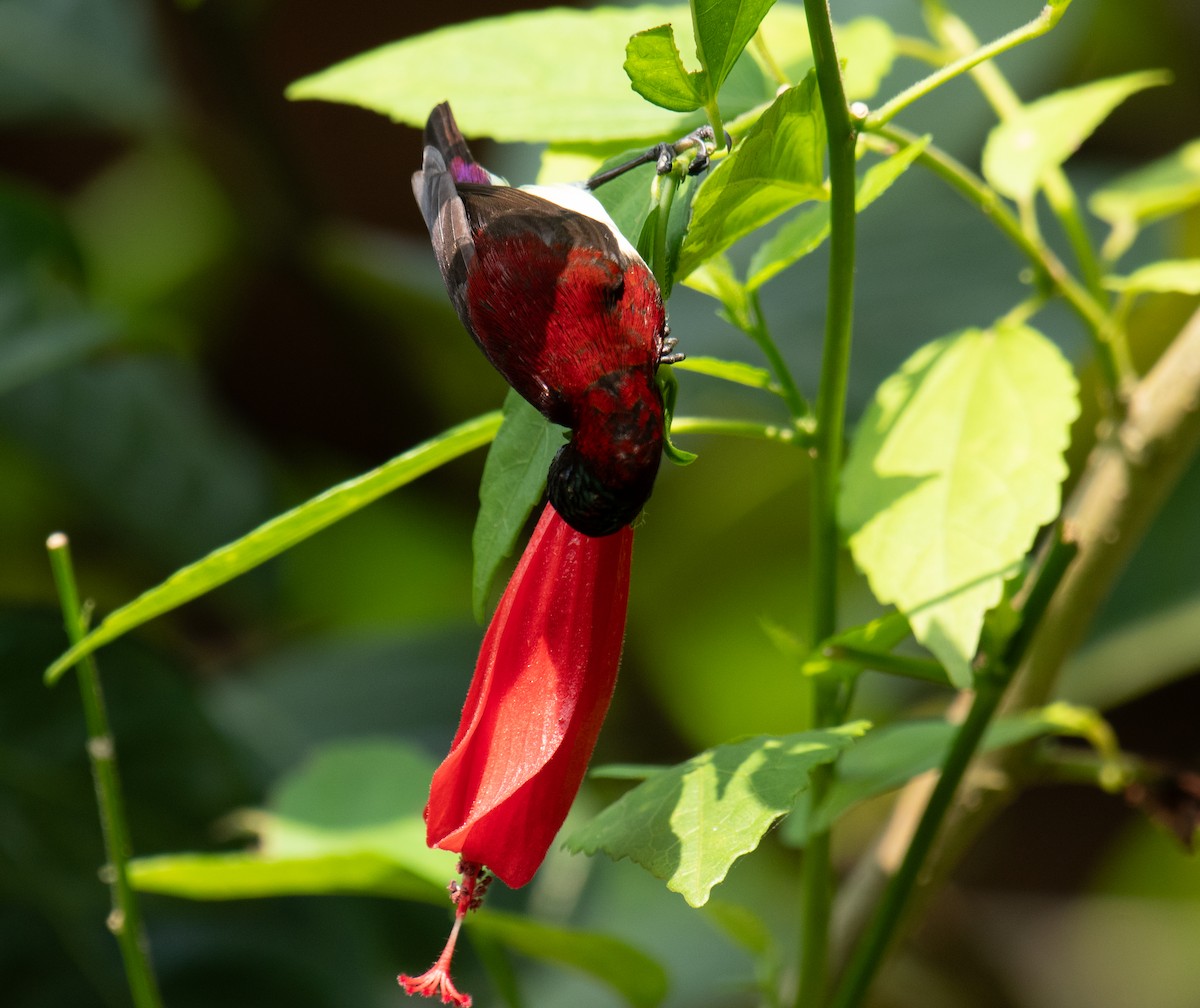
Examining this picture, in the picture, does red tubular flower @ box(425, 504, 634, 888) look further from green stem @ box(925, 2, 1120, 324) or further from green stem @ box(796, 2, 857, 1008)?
green stem @ box(925, 2, 1120, 324)

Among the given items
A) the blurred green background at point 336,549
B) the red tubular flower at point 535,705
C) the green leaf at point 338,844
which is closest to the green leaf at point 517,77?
the red tubular flower at point 535,705

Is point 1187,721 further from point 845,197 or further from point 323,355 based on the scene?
point 845,197

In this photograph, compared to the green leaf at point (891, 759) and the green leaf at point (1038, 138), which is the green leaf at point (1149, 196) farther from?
the green leaf at point (891, 759)

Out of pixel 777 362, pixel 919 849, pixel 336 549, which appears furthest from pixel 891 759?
pixel 336 549

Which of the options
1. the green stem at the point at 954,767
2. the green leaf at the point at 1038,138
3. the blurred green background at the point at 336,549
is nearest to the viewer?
the green stem at the point at 954,767

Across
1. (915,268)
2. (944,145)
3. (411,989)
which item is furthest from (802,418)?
(944,145)

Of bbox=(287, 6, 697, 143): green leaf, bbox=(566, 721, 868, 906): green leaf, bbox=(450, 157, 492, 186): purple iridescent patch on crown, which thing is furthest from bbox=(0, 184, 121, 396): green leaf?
bbox=(566, 721, 868, 906): green leaf
